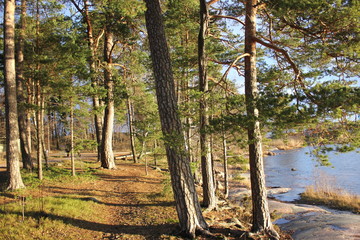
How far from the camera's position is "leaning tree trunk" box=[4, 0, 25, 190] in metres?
7.48

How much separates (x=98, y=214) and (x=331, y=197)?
1194 cm

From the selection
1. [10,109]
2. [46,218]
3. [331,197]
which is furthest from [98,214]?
[331,197]

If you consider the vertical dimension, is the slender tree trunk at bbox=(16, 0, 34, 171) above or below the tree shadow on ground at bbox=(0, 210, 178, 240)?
above

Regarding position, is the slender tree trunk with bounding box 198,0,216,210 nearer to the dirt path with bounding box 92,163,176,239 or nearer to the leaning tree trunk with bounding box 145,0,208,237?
the leaning tree trunk with bounding box 145,0,208,237

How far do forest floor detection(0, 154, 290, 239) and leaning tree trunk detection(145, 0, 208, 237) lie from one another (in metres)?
0.49

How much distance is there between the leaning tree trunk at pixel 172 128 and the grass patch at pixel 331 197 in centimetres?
976

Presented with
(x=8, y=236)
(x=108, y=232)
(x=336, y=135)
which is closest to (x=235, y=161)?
(x=336, y=135)

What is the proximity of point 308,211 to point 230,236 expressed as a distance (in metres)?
6.82

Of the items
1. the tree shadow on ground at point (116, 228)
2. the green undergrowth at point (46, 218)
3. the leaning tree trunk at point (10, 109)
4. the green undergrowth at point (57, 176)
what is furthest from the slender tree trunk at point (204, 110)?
the leaning tree trunk at point (10, 109)

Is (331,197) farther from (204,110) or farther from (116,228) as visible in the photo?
(116,228)

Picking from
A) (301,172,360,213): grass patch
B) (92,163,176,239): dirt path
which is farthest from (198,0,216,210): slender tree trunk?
(301,172,360,213): grass patch

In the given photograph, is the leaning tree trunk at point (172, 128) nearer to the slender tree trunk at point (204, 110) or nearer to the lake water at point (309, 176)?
the slender tree trunk at point (204, 110)

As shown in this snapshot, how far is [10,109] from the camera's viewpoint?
7758 mm

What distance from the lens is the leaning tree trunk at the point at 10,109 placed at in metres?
7.48
